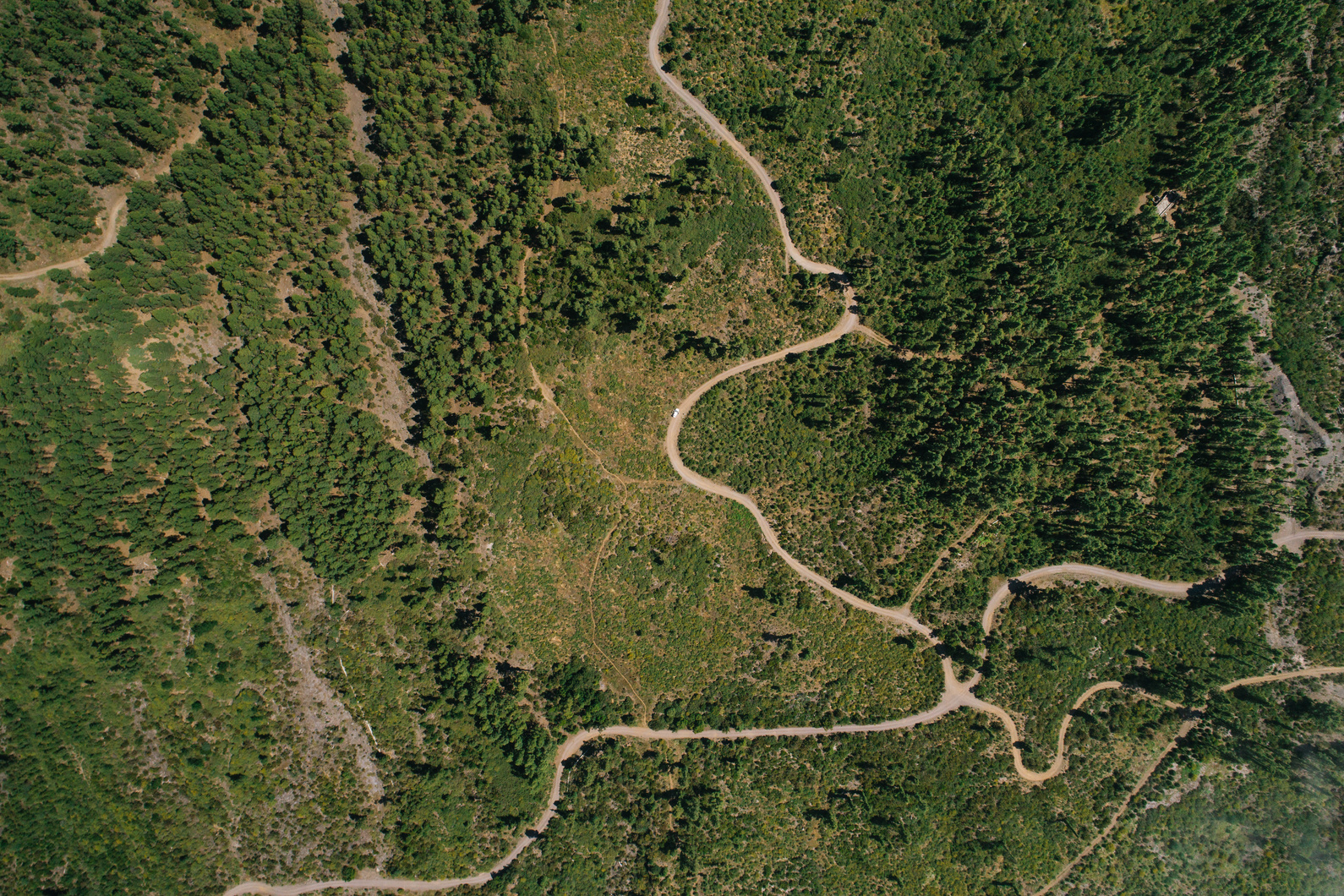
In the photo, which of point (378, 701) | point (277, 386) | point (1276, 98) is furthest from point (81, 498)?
point (1276, 98)

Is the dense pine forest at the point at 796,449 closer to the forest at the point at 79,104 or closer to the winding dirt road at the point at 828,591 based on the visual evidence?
the winding dirt road at the point at 828,591

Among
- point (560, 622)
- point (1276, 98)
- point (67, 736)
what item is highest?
point (1276, 98)

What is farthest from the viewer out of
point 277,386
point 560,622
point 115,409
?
point 560,622

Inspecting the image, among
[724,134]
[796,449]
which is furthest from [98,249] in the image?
[796,449]

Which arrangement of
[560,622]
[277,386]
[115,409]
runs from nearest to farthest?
1. [115,409]
2. [277,386]
3. [560,622]

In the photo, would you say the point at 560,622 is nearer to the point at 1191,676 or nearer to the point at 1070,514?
the point at 1070,514

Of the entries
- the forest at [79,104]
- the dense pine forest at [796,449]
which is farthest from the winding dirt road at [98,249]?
the dense pine forest at [796,449]
